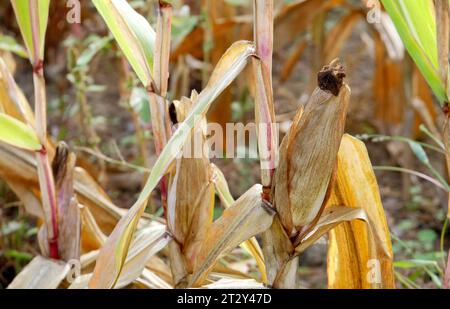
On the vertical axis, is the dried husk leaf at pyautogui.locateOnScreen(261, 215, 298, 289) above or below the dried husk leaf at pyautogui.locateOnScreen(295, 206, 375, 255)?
below

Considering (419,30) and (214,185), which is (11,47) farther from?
(419,30)

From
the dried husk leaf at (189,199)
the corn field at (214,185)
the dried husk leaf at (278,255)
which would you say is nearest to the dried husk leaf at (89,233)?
the corn field at (214,185)

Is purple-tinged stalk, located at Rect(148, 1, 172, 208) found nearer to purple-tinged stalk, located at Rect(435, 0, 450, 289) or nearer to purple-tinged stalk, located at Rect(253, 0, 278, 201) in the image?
purple-tinged stalk, located at Rect(253, 0, 278, 201)

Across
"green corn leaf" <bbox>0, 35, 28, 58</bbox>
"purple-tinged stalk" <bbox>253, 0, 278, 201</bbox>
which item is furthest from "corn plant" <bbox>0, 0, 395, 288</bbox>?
"green corn leaf" <bbox>0, 35, 28, 58</bbox>

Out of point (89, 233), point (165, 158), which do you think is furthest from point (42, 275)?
point (165, 158)

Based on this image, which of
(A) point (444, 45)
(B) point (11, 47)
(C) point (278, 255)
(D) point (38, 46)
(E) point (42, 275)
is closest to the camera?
(A) point (444, 45)

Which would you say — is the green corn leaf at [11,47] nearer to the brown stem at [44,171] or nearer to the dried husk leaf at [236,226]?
the brown stem at [44,171]
